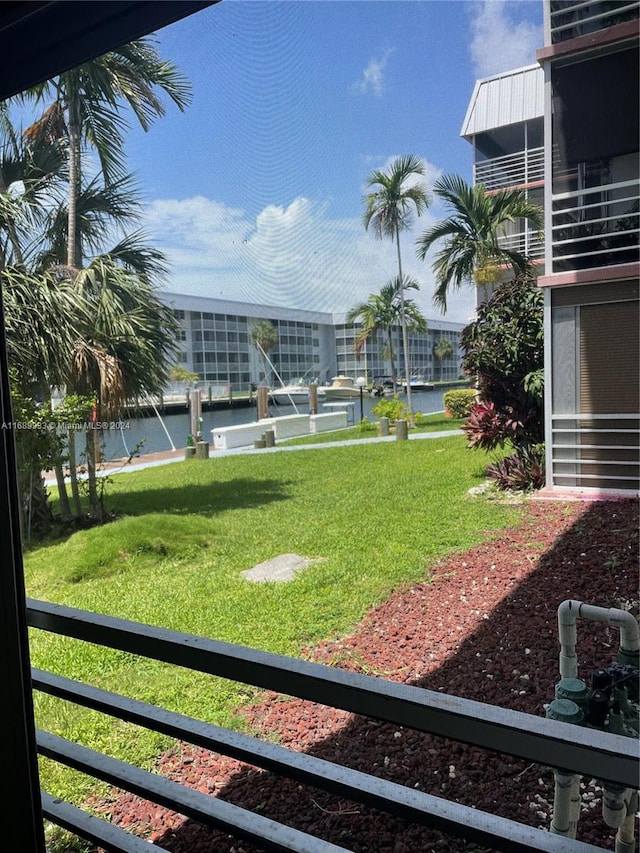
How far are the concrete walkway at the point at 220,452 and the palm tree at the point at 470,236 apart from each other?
67.1 inches

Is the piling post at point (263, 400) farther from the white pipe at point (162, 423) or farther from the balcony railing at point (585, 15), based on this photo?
the balcony railing at point (585, 15)

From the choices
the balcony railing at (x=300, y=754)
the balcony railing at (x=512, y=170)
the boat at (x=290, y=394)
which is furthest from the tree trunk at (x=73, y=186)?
the balcony railing at (x=300, y=754)

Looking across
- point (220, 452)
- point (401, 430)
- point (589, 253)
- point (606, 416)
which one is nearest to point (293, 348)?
point (606, 416)

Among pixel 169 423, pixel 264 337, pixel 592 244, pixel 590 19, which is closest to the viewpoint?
pixel 590 19

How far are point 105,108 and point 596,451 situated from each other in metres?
2.97

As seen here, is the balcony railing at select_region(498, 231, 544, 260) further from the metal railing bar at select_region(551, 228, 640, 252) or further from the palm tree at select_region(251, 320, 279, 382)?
the palm tree at select_region(251, 320, 279, 382)

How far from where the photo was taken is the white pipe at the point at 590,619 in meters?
0.66

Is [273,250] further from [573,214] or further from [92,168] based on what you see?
[573,214]

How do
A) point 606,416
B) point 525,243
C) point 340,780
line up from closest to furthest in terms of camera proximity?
point 340,780 → point 525,243 → point 606,416

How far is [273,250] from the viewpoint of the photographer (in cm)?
307

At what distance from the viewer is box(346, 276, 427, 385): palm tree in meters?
2.38

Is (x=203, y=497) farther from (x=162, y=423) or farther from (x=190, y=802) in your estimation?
(x=190, y=802)

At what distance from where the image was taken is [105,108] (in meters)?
3.21

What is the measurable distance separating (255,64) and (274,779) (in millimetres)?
2013
